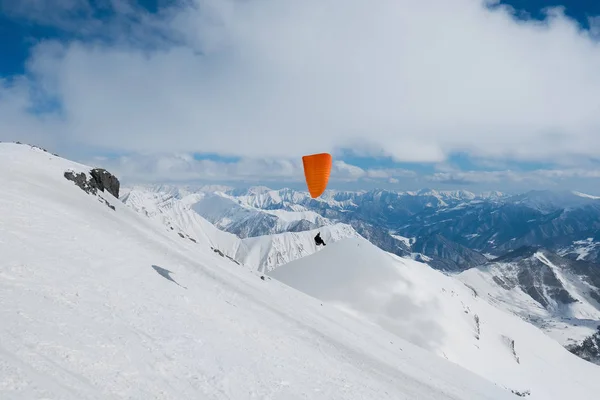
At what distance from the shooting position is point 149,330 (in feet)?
52.5

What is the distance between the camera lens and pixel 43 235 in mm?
22406

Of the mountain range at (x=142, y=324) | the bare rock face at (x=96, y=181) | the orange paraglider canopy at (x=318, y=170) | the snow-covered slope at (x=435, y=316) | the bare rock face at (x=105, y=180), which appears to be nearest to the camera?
the mountain range at (x=142, y=324)

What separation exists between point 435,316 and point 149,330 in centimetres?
5964

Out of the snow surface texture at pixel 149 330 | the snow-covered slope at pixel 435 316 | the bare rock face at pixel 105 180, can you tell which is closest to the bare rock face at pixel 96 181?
the bare rock face at pixel 105 180

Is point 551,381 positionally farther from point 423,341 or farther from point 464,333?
point 423,341

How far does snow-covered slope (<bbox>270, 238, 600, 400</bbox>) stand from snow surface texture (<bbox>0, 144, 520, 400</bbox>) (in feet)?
76.3

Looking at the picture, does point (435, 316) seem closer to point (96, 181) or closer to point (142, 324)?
point (96, 181)

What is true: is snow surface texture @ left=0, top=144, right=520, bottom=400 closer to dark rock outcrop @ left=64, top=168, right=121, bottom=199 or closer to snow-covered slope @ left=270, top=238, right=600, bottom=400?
dark rock outcrop @ left=64, top=168, right=121, bottom=199

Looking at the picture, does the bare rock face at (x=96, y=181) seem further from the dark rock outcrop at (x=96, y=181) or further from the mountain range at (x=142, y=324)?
the mountain range at (x=142, y=324)

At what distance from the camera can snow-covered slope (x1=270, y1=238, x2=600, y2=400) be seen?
5909 centimetres

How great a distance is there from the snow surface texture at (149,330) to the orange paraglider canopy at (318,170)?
14218 mm

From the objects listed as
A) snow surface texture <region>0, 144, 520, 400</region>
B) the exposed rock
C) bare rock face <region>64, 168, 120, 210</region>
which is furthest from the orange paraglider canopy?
the exposed rock

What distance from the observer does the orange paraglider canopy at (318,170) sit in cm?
4494

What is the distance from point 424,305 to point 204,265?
4851cm
